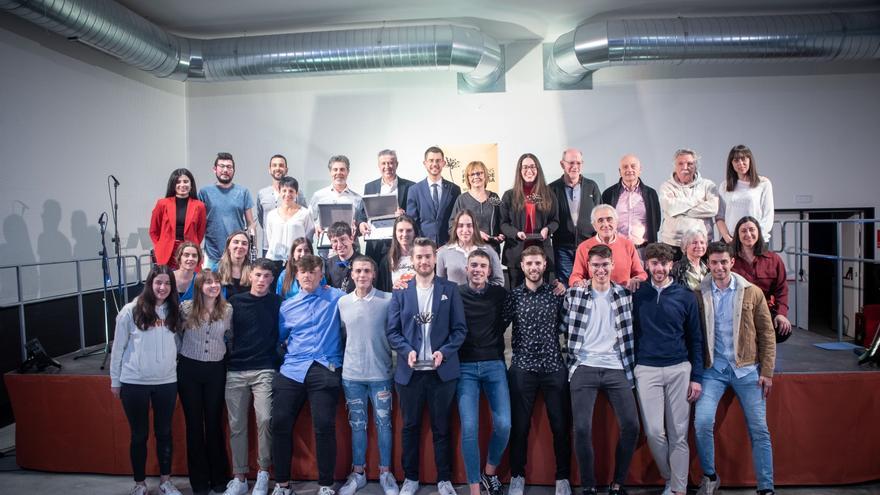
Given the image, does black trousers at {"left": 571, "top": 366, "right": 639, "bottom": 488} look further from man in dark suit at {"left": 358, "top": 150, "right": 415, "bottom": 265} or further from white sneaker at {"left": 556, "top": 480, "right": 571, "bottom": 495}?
man in dark suit at {"left": 358, "top": 150, "right": 415, "bottom": 265}

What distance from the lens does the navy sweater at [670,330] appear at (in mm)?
3227

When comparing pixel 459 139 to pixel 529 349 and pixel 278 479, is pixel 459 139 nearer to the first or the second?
pixel 529 349

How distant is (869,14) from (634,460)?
17.7 feet

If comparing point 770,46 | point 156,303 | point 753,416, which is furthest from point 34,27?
point 770,46

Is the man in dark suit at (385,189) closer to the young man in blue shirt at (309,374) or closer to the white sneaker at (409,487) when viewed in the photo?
the young man in blue shirt at (309,374)

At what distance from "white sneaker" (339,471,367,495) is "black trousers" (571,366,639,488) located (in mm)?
1300

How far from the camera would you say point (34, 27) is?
5.38m

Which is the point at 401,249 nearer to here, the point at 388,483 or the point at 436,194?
the point at 436,194

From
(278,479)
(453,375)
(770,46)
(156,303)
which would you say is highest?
(770,46)

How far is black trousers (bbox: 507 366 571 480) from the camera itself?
10.8 ft

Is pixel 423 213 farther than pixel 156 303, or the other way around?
pixel 423 213

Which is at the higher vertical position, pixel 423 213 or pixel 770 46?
pixel 770 46

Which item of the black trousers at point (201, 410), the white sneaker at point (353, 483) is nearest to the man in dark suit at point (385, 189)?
the black trousers at point (201, 410)

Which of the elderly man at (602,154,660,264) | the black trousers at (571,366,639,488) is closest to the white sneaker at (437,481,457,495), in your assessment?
the black trousers at (571,366,639,488)
